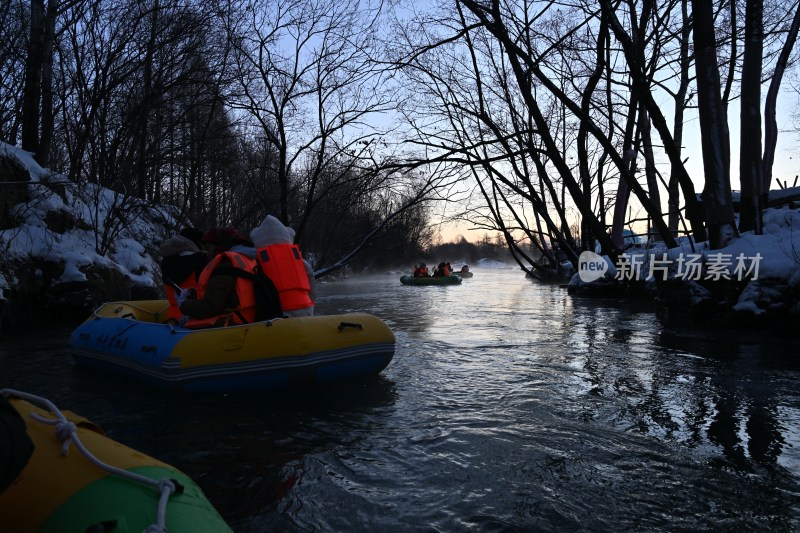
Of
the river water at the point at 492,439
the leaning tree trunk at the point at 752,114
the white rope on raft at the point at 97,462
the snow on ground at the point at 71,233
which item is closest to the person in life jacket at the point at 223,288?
the river water at the point at 492,439

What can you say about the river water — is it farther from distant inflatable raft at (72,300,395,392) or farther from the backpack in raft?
the backpack in raft

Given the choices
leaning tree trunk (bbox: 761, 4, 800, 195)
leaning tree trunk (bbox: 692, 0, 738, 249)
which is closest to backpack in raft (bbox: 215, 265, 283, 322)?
leaning tree trunk (bbox: 692, 0, 738, 249)

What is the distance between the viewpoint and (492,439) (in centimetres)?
403

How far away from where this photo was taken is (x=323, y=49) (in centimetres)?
1193

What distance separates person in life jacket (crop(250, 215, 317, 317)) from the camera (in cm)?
557

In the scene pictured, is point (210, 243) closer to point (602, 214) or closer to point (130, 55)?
point (130, 55)

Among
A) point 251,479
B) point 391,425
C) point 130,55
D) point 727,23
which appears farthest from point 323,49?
point 251,479

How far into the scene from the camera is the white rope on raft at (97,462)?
1706 millimetres

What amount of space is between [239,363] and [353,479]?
2.02 meters

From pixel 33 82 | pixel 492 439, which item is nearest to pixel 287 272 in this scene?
pixel 492 439

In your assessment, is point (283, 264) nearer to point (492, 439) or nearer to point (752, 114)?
point (492, 439)

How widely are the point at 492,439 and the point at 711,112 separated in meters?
7.30

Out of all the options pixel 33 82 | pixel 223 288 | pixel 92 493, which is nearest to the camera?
pixel 92 493

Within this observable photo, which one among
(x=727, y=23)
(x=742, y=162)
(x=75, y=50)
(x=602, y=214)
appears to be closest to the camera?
(x=742, y=162)
